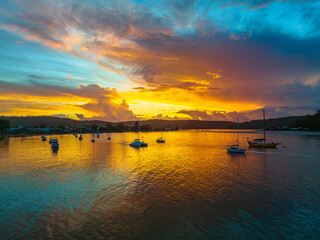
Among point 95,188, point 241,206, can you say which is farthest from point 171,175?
point 241,206

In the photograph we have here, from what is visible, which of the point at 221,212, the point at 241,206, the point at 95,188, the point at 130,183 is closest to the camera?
the point at 221,212

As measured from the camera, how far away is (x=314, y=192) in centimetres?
2717

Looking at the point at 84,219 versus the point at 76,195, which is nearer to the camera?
the point at 84,219

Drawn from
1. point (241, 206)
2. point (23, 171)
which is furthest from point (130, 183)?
point (23, 171)

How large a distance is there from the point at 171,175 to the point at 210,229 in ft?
68.9

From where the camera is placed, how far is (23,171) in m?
41.3

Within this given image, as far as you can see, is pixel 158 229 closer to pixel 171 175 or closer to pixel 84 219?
pixel 84 219

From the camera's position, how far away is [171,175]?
38031mm

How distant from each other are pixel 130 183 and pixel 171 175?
9.59m

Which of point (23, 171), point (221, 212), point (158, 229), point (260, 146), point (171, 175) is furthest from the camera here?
point (260, 146)

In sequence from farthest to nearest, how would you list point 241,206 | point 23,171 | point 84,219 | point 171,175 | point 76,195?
point 23,171
point 171,175
point 76,195
point 241,206
point 84,219

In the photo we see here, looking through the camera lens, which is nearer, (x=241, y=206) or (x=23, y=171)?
(x=241, y=206)

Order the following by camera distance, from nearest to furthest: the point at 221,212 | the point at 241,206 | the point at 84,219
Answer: the point at 84,219, the point at 221,212, the point at 241,206

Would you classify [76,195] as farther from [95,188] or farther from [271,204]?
[271,204]
